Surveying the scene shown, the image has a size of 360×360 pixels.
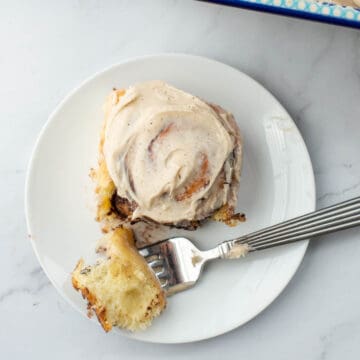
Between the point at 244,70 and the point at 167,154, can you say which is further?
the point at 244,70

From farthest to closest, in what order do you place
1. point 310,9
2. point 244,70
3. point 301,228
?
point 244,70, point 301,228, point 310,9

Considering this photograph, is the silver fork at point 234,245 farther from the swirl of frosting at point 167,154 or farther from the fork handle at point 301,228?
the swirl of frosting at point 167,154

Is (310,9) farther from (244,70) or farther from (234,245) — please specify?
(234,245)

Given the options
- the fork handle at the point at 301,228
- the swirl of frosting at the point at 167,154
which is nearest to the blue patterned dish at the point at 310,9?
the swirl of frosting at the point at 167,154

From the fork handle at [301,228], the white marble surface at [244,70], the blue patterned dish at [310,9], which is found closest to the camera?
the blue patterned dish at [310,9]

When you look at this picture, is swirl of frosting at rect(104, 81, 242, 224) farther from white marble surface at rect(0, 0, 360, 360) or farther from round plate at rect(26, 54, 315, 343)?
white marble surface at rect(0, 0, 360, 360)

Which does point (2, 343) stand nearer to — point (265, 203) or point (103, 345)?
point (103, 345)

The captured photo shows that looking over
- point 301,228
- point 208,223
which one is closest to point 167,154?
point 208,223

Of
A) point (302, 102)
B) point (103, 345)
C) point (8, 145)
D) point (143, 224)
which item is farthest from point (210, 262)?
point (8, 145)
